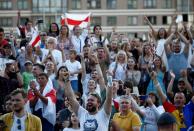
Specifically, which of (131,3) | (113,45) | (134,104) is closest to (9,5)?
(131,3)

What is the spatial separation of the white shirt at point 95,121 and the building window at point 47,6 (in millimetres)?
71897

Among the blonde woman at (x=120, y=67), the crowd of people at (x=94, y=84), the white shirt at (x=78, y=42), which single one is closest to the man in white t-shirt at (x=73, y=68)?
the crowd of people at (x=94, y=84)

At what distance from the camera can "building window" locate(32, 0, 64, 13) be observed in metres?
82.4

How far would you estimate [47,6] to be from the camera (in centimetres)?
8375

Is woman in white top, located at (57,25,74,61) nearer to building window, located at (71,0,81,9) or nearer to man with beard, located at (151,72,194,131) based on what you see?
man with beard, located at (151,72,194,131)

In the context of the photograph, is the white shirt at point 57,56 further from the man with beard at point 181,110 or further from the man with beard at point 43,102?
the man with beard at point 181,110

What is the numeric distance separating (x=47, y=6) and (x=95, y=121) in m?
74.0

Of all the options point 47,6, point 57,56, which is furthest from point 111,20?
point 57,56

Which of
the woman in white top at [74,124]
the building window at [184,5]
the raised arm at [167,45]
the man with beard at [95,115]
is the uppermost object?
the building window at [184,5]

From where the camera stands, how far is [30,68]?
1494 cm

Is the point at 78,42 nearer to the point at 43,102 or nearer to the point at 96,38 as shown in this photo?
the point at 96,38

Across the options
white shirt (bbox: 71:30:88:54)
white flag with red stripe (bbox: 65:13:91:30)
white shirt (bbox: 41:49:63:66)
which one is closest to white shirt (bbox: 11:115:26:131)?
white shirt (bbox: 41:49:63:66)

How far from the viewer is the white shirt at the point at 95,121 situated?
1046 cm

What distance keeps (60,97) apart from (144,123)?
268 cm
